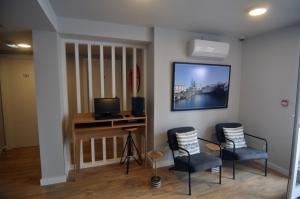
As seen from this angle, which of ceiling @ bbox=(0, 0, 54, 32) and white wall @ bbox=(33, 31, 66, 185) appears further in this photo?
white wall @ bbox=(33, 31, 66, 185)

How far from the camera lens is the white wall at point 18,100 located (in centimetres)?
386

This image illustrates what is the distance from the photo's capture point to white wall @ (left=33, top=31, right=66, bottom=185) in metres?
2.42

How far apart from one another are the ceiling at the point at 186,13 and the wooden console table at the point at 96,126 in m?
1.50

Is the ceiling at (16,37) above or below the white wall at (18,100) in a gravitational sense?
above

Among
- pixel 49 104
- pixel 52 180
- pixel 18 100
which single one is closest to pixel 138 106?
pixel 49 104

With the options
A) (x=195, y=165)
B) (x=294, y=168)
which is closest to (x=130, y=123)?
(x=195, y=165)

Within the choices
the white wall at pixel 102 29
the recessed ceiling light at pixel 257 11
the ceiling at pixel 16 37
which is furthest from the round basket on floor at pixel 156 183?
the ceiling at pixel 16 37

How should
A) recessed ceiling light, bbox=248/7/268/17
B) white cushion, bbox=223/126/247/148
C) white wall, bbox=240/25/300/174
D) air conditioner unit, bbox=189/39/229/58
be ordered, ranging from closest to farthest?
recessed ceiling light, bbox=248/7/268/17, white wall, bbox=240/25/300/174, air conditioner unit, bbox=189/39/229/58, white cushion, bbox=223/126/247/148

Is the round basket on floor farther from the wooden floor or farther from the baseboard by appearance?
the baseboard

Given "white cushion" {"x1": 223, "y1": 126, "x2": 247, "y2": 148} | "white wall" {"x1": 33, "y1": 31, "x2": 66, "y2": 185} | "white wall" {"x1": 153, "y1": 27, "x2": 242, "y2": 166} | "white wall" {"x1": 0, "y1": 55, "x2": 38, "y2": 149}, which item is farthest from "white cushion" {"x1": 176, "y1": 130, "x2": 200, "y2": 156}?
"white wall" {"x1": 0, "y1": 55, "x2": 38, "y2": 149}

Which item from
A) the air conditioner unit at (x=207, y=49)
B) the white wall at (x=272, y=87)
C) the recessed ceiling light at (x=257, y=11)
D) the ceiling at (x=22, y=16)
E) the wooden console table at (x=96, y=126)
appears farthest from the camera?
the air conditioner unit at (x=207, y=49)

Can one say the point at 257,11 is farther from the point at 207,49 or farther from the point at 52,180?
the point at 52,180

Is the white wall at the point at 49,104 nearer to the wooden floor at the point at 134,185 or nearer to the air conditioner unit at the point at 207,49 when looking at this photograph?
the wooden floor at the point at 134,185

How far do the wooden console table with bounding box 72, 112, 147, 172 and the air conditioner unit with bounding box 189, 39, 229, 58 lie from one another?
1.42 metres
